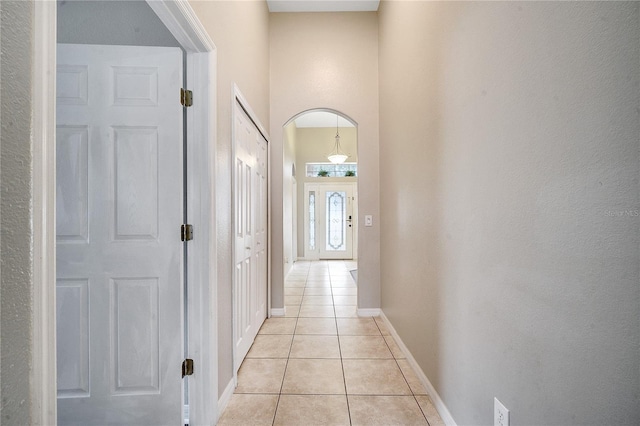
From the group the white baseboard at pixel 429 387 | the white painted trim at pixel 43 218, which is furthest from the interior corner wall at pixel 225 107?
the white baseboard at pixel 429 387

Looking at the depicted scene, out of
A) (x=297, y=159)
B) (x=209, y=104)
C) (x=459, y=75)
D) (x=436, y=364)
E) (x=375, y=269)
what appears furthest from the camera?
(x=297, y=159)

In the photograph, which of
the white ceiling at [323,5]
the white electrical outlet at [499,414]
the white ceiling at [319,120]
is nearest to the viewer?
the white electrical outlet at [499,414]

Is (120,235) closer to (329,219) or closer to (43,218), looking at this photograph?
(43,218)

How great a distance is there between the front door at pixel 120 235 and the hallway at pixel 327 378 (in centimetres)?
54

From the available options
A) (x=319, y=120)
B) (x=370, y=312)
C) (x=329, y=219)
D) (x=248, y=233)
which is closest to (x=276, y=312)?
(x=370, y=312)

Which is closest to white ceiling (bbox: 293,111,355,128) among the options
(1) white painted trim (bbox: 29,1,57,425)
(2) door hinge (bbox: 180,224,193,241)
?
(2) door hinge (bbox: 180,224,193,241)

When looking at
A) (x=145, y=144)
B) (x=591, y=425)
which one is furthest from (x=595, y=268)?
(x=145, y=144)

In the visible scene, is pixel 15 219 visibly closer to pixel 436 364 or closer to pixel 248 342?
pixel 436 364

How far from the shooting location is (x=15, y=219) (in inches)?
23.3

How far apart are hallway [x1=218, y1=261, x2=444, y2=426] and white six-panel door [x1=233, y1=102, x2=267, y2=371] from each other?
0.23 m

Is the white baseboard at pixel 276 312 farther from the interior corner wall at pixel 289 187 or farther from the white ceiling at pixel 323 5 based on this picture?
the white ceiling at pixel 323 5

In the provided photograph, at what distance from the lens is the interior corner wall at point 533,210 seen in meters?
0.71

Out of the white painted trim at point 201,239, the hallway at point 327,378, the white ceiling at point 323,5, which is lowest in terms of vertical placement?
the hallway at point 327,378

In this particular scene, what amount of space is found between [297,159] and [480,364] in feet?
22.2
